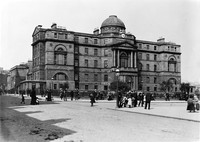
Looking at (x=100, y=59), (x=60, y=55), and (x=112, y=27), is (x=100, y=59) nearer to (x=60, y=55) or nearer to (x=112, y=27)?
(x=112, y=27)

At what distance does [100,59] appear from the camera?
229ft

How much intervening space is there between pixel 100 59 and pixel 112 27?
31.4ft

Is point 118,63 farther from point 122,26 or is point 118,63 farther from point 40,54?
point 40,54

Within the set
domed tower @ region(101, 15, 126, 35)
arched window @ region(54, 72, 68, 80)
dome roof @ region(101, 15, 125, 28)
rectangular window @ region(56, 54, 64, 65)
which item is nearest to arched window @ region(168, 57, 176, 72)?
domed tower @ region(101, 15, 126, 35)

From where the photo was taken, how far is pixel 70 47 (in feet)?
208

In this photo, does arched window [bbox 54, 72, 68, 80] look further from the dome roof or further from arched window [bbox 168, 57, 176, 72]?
arched window [bbox 168, 57, 176, 72]

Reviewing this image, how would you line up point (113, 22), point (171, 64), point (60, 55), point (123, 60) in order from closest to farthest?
point (60, 55) → point (123, 60) → point (113, 22) → point (171, 64)

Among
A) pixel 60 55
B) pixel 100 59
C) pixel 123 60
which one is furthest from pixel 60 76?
pixel 123 60

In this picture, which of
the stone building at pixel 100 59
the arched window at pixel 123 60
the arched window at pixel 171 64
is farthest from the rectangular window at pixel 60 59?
the arched window at pixel 171 64

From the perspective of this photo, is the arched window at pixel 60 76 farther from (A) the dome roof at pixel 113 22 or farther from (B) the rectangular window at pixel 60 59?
(A) the dome roof at pixel 113 22

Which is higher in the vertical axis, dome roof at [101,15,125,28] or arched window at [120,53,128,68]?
dome roof at [101,15,125,28]

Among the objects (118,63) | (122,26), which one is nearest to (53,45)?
Answer: (118,63)

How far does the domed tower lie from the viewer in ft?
230

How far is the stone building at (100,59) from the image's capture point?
61.5m
